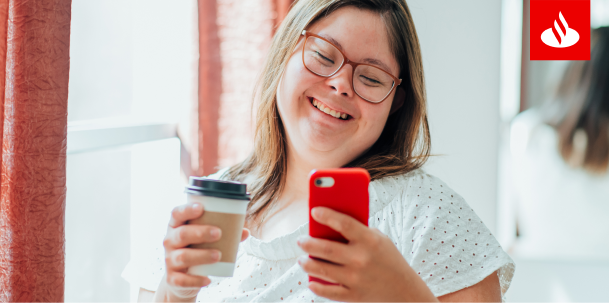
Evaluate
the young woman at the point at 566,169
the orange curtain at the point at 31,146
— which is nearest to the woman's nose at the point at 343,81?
the orange curtain at the point at 31,146

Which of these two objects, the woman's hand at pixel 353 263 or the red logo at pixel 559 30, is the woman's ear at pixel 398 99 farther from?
the red logo at pixel 559 30

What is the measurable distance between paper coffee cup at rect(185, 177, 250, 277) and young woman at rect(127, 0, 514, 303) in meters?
0.10

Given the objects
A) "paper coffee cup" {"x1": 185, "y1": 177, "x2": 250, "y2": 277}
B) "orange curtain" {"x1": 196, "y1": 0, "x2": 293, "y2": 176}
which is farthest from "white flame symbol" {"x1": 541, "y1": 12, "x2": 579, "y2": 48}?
"paper coffee cup" {"x1": 185, "y1": 177, "x2": 250, "y2": 277}

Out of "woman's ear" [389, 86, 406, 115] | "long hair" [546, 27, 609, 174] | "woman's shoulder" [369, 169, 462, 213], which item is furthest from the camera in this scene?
"long hair" [546, 27, 609, 174]

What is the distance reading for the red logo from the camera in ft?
6.74

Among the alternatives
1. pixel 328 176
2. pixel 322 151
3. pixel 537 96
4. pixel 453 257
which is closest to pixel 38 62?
pixel 328 176

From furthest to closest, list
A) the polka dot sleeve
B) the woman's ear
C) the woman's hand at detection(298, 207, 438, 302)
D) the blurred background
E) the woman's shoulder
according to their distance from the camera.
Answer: the blurred background < the woman's ear < the woman's shoulder < the polka dot sleeve < the woman's hand at detection(298, 207, 438, 302)

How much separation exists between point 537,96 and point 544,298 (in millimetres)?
1004

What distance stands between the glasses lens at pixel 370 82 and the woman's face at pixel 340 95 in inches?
0.6

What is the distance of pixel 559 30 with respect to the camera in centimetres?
208

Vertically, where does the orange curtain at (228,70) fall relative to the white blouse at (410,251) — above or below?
above

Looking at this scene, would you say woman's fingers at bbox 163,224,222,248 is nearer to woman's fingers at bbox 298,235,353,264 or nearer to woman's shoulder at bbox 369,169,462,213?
woman's fingers at bbox 298,235,353,264

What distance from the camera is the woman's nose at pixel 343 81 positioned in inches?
39.4

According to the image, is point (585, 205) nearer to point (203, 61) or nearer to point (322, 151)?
point (322, 151)
